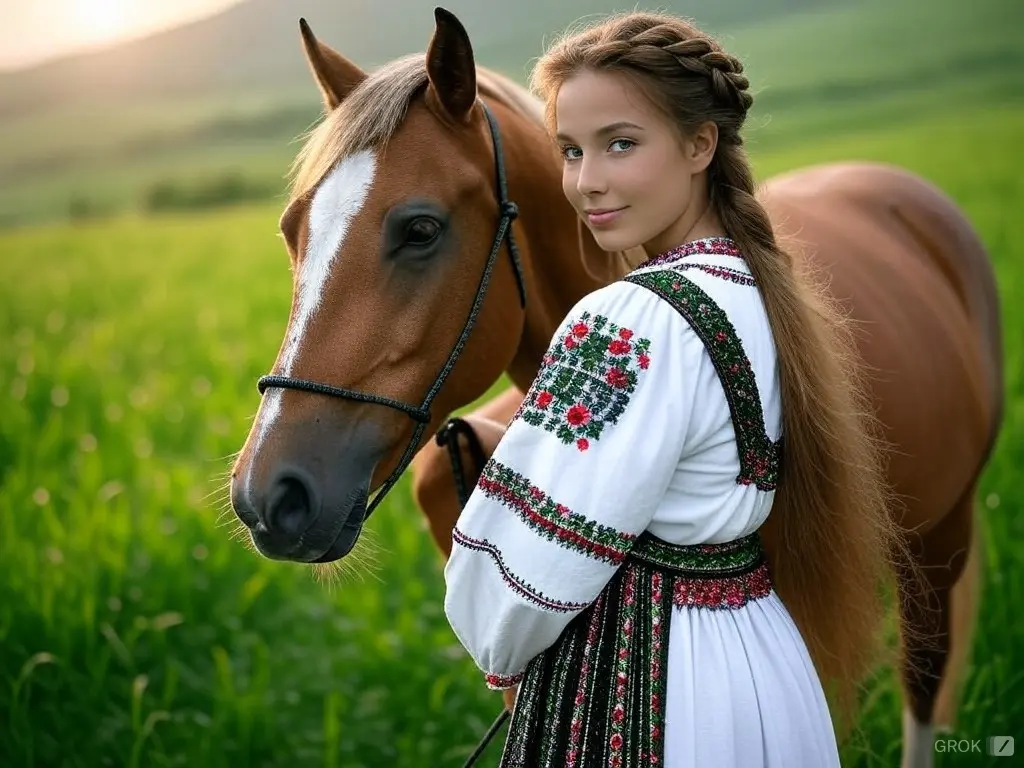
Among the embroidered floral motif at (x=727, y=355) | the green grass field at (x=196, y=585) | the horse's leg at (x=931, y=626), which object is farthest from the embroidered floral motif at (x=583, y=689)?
the horse's leg at (x=931, y=626)

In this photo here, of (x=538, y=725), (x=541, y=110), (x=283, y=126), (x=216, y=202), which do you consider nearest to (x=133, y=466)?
(x=541, y=110)

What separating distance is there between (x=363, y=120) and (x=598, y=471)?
797mm

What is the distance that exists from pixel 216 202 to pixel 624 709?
11.2 metres

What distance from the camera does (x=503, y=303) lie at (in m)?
1.85

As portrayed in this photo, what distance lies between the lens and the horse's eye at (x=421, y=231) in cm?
168

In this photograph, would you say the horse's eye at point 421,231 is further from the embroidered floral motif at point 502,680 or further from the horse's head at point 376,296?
the embroidered floral motif at point 502,680

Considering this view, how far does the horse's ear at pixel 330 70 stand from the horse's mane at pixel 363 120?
85 millimetres

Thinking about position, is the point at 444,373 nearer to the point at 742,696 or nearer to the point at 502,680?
the point at 502,680

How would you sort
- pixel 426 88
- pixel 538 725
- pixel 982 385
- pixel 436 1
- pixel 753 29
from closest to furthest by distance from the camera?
1. pixel 538 725
2. pixel 426 88
3. pixel 982 385
4. pixel 436 1
5. pixel 753 29

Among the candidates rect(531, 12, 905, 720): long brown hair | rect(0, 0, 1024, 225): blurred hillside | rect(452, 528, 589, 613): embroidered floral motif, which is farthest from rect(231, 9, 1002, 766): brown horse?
rect(0, 0, 1024, 225): blurred hillside

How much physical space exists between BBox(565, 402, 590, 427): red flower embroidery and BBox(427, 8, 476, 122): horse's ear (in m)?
0.74

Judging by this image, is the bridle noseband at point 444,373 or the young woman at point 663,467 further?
the bridle noseband at point 444,373

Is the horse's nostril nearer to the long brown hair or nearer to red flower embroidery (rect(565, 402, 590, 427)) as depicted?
red flower embroidery (rect(565, 402, 590, 427))

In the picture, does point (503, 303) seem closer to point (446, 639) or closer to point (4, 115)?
point (446, 639)
